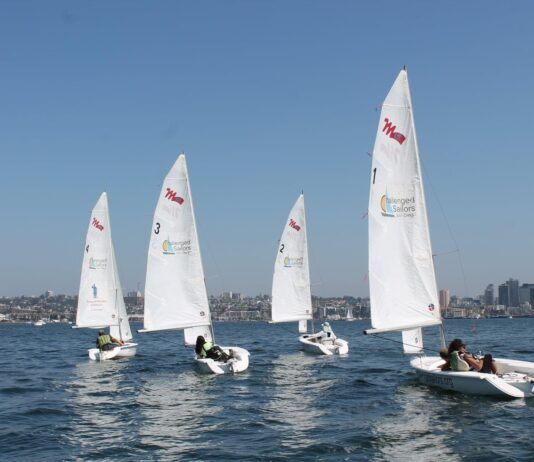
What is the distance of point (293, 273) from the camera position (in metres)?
43.7

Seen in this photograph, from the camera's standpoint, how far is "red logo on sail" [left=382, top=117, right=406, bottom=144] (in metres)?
21.1

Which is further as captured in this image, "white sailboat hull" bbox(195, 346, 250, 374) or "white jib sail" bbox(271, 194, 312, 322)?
"white jib sail" bbox(271, 194, 312, 322)

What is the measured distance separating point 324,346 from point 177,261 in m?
10.3

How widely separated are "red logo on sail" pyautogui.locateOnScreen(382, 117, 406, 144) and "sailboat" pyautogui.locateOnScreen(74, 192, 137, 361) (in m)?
21.4

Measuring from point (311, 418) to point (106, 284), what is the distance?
23.6m

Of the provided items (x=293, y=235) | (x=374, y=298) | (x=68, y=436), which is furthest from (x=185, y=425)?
(x=293, y=235)

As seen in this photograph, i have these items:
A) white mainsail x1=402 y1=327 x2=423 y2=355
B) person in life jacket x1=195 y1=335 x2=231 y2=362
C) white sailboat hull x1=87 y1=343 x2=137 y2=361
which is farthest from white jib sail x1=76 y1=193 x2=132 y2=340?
white mainsail x1=402 y1=327 x2=423 y2=355

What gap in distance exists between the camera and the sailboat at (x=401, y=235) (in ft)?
69.1

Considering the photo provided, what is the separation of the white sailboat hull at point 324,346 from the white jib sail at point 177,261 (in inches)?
344

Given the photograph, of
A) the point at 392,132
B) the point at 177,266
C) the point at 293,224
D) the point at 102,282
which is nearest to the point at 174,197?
the point at 177,266

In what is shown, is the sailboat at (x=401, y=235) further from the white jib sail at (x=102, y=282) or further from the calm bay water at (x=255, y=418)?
the white jib sail at (x=102, y=282)

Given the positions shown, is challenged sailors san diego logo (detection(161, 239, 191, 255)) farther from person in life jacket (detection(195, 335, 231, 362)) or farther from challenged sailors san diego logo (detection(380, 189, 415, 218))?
challenged sailors san diego logo (detection(380, 189, 415, 218))

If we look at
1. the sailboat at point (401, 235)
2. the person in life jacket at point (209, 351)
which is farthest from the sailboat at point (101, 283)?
the sailboat at point (401, 235)

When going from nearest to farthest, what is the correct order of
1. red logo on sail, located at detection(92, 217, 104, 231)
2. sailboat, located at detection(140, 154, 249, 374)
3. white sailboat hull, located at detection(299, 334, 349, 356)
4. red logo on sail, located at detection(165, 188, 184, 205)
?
sailboat, located at detection(140, 154, 249, 374), red logo on sail, located at detection(165, 188, 184, 205), white sailboat hull, located at detection(299, 334, 349, 356), red logo on sail, located at detection(92, 217, 104, 231)
